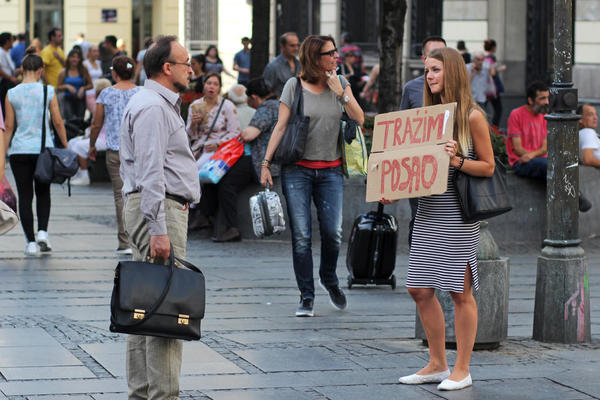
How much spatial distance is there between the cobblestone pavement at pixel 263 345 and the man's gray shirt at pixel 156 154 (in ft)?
3.96

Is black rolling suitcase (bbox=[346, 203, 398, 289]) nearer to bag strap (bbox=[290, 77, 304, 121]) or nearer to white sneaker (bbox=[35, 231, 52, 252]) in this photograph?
bag strap (bbox=[290, 77, 304, 121])

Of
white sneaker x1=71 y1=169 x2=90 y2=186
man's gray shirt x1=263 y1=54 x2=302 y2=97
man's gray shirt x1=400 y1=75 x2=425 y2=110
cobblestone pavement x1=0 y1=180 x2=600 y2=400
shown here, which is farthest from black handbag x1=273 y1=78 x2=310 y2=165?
white sneaker x1=71 y1=169 x2=90 y2=186

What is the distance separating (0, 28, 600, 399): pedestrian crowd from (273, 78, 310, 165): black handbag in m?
0.04

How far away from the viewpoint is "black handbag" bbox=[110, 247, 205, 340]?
504 cm

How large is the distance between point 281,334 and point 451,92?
7.12ft

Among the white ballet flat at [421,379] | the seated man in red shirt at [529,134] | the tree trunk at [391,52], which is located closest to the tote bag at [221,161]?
the tree trunk at [391,52]

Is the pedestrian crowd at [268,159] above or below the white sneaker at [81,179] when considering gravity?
above

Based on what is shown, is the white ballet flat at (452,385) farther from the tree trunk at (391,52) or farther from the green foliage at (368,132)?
the tree trunk at (391,52)

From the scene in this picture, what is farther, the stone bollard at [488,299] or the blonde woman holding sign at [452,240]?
the stone bollard at [488,299]

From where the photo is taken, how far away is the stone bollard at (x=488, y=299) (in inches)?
279

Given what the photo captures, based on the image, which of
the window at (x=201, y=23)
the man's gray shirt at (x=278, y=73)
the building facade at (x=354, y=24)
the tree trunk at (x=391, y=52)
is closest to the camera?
the tree trunk at (x=391, y=52)

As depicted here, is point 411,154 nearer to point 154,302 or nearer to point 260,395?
point 260,395

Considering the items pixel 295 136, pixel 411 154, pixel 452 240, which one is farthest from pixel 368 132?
pixel 452 240

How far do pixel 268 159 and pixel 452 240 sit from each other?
2.24m
